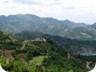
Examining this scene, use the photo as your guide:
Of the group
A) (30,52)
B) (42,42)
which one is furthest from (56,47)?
(30,52)

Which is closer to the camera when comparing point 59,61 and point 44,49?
point 59,61

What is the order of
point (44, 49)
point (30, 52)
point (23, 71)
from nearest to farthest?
point (23, 71) → point (30, 52) → point (44, 49)

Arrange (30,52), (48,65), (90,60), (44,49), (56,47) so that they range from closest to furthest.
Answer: (48,65) → (30,52) → (44,49) → (56,47) → (90,60)

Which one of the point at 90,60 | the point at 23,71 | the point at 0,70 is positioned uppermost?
the point at 0,70

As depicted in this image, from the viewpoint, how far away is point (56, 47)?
161750 mm

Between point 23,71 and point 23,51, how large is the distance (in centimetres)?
9667

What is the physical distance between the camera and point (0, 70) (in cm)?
1138

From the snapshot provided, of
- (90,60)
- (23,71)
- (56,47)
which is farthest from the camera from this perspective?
(90,60)

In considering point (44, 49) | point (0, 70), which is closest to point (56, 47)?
point (44, 49)

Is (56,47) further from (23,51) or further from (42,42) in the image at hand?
(23,51)

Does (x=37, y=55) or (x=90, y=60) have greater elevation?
(x=37, y=55)

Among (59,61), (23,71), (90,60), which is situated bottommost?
(90,60)

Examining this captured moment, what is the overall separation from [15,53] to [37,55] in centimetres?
1108

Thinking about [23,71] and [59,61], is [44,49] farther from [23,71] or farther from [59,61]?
[23,71]
